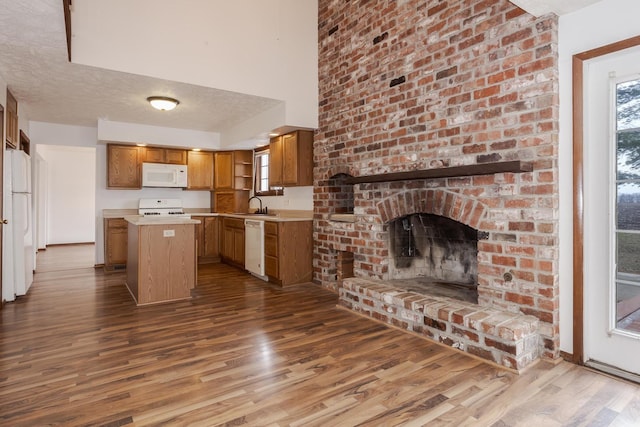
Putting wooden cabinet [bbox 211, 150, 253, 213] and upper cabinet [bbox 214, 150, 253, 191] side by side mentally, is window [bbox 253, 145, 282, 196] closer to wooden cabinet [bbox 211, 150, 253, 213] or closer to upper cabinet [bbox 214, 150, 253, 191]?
wooden cabinet [bbox 211, 150, 253, 213]

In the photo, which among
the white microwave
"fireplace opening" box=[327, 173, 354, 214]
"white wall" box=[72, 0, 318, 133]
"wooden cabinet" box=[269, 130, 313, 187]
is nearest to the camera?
"white wall" box=[72, 0, 318, 133]

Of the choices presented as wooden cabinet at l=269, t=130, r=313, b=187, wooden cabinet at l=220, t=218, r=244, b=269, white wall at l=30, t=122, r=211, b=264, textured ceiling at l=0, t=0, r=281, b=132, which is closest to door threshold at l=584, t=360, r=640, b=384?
wooden cabinet at l=269, t=130, r=313, b=187

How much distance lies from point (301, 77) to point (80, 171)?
7.73m

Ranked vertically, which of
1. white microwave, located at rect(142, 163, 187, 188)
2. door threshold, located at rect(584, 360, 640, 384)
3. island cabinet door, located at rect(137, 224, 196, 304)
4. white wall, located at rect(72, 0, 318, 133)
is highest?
white wall, located at rect(72, 0, 318, 133)

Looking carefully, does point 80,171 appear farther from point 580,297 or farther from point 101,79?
point 580,297

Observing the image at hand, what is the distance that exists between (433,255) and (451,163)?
1241 millimetres

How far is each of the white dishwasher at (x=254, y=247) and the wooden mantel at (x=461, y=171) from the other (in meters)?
2.14

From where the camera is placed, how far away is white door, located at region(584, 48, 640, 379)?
7.07ft

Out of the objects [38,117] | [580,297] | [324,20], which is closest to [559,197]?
[580,297]

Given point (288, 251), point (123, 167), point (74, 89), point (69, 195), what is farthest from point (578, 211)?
point (69, 195)

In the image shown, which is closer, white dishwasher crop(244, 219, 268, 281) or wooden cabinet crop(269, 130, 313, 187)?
wooden cabinet crop(269, 130, 313, 187)

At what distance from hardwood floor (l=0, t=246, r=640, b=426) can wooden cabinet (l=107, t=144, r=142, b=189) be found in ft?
10.2

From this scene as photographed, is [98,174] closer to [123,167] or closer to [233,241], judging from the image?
[123,167]

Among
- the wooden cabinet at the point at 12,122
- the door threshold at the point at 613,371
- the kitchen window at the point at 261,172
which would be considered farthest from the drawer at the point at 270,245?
the door threshold at the point at 613,371
